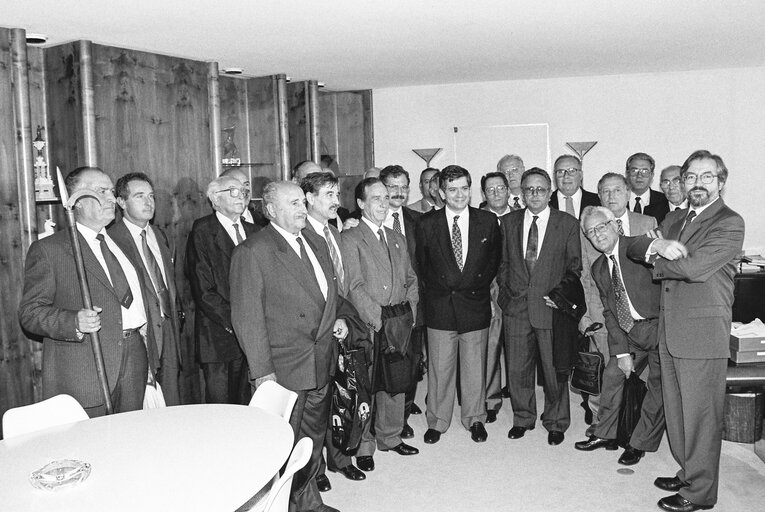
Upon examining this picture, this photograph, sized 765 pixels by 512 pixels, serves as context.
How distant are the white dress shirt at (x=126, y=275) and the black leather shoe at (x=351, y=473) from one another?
1565 millimetres

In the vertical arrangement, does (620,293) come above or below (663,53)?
below

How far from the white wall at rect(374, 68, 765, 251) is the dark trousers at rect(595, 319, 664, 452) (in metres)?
4.01

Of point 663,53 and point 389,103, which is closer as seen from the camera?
point 663,53

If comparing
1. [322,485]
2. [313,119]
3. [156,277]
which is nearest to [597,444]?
[322,485]

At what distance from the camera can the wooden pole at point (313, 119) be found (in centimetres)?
770

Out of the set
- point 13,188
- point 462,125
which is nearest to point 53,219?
point 13,188

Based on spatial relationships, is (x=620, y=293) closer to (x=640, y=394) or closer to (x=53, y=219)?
(x=640, y=394)

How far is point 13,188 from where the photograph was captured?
15.6 ft

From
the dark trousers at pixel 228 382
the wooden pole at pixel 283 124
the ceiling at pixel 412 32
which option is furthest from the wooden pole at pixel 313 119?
the dark trousers at pixel 228 382

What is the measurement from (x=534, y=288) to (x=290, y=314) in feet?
6.38

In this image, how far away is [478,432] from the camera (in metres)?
5.11

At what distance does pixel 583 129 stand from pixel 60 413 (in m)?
6.84

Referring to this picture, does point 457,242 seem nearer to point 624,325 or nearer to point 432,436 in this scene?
point 624,325

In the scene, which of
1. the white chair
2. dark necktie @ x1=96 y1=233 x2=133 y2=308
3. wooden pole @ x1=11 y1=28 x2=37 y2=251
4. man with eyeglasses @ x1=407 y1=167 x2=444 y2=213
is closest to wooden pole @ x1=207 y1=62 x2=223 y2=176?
wooden pole @ x1=11 y1=28 x2=37 y2=251
